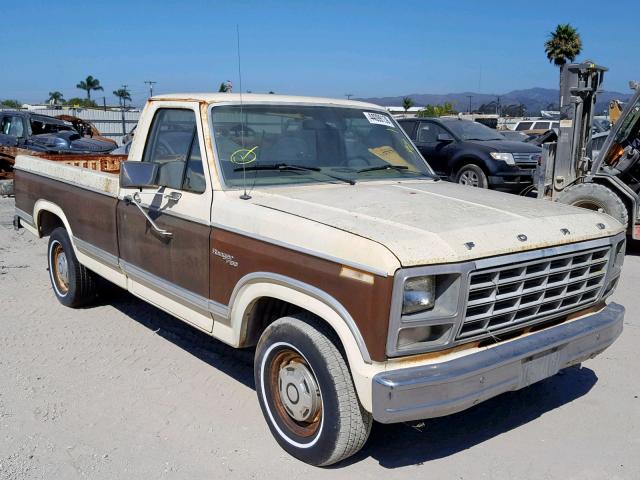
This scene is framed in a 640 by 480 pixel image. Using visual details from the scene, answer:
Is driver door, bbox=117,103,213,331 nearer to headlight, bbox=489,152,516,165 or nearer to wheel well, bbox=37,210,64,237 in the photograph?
wheel well, bbox=37,210,64,237

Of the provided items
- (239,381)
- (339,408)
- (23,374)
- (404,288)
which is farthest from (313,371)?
(23,374)

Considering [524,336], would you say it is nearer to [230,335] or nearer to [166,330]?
[230,335]

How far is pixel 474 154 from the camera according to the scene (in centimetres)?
1229

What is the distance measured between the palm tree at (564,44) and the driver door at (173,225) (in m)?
48.8

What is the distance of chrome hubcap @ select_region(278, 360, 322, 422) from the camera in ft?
11.3

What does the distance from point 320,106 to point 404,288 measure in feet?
7.40

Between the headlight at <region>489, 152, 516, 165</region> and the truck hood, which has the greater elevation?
the truck hood

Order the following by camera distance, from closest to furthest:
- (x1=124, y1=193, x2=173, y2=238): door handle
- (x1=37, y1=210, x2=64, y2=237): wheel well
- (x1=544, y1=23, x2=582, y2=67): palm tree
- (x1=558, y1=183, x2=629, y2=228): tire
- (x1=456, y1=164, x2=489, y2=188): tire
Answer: (x1=124, y1=193, x2=173, y2=238): door handle → (x1=37, y1=210, x2=64, y2=237): wheel well → (x1=558, y1=183, x2=629, y2=228): tire → (x1=456, y1=164, x2=489, y2=188): tire → (x1=544, y1=23, x2=582, y2=67): palm tree

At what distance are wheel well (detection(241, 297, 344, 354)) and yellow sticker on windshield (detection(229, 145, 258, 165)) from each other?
0.96m

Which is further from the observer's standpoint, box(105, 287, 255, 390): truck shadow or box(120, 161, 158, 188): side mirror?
box(105, 287, 255, 390): truck shadow

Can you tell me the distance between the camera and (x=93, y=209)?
525 centimetres

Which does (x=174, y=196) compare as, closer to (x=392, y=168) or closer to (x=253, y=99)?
(x=253, y=99)

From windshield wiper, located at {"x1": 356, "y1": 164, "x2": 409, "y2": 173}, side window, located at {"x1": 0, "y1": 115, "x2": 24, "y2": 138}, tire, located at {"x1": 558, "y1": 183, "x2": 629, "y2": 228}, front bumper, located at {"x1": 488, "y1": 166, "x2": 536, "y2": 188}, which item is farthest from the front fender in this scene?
side window, located at {"x1": 0, "y1": 115, "x2": 24, "y2": 138}

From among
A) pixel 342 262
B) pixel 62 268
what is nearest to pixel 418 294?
pixel 342 262
